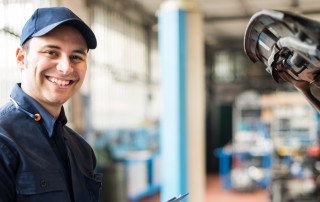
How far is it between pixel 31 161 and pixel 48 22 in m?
0.41

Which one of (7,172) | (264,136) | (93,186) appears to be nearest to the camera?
(7,172)

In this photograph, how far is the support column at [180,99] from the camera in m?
4.55

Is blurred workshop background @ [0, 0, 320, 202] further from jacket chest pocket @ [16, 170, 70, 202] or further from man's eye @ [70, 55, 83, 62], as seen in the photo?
jacket chest pocket @ [16, 170, 70, 202]

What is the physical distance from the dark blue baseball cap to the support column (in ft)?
10.6

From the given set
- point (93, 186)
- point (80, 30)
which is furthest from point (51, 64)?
point (93, 186)

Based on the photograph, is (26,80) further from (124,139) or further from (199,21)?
(124,139)

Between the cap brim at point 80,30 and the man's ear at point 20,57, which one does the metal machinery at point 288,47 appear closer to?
the cap brim at point 80,30

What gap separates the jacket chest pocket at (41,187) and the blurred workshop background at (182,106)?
2.56m

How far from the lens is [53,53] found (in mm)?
1346

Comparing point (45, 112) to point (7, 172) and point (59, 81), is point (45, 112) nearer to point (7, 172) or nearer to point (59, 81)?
point (59, 81)

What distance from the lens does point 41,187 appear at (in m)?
1.23

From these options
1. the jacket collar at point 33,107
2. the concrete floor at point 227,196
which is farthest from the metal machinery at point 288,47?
the concrete floor at point 227,196

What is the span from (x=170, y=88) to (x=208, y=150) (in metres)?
8.16

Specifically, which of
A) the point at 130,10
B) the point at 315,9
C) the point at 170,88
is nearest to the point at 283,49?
the point at 170,88
